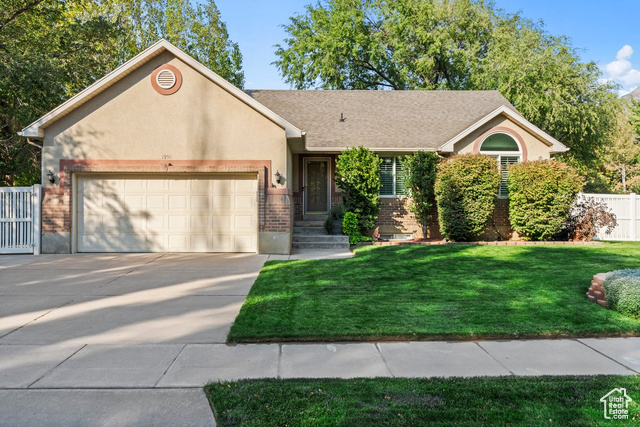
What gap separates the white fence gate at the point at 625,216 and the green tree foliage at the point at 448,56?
7828 mm

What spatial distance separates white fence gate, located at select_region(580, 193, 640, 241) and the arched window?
340 cm

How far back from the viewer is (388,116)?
16781mm

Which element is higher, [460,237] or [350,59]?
[350,59]

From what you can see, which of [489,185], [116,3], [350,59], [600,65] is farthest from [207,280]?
[116,3]

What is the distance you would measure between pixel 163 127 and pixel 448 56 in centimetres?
1997

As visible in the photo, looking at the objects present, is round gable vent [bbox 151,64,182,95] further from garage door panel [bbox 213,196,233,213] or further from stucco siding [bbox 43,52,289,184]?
garage door panel [bbox 213,196,233,213]

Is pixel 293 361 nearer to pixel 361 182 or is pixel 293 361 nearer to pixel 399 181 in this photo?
pixel 361 182

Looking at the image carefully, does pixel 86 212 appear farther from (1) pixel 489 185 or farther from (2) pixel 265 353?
(1) pixel 489 185

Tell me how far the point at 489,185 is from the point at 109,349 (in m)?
11.5

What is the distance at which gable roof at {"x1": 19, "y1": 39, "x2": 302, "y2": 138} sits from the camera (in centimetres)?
1089

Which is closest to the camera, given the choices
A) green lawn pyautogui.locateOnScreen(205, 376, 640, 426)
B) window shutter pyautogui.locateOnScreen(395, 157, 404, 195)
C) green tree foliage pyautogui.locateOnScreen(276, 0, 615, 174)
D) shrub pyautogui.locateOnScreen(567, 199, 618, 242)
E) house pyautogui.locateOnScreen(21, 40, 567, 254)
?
green lawn pyautogui.locateOnScreen(205, 376, 640, 426)

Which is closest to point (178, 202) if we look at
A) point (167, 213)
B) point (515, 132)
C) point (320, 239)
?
point (167, 213)

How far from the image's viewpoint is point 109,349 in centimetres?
452

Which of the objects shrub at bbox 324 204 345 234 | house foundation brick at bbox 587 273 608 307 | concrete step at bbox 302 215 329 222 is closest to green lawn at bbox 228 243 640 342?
house foundation brick at bbox 587 273 608 307
